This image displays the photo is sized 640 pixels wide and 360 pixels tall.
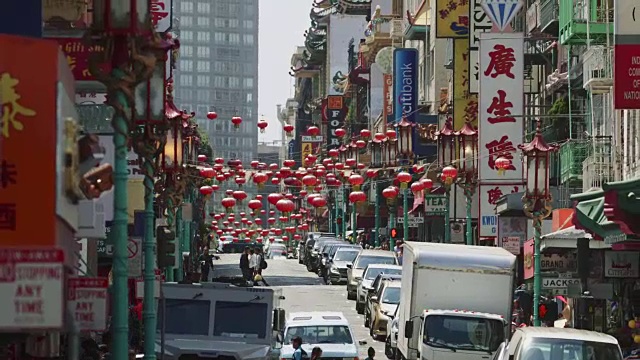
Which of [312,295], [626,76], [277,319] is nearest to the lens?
[626,76]

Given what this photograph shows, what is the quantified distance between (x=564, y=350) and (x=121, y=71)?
8.12 meters

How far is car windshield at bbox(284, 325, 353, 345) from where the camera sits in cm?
3419

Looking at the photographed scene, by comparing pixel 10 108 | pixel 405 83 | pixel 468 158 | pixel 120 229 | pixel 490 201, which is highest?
pixel 405 83

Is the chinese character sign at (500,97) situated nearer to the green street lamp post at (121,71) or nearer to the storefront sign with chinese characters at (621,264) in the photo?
the storefront sign with chinese characters at (621,264)

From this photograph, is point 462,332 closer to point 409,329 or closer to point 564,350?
point 409,329

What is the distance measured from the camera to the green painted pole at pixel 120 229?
17.5 m

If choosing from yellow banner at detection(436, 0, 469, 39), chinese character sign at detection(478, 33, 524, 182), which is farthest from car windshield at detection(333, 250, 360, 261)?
chinese character sign at detection(478, 33, 524, 182)

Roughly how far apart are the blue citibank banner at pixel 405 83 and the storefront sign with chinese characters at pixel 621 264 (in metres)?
53.7

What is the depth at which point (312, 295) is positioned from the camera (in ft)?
203

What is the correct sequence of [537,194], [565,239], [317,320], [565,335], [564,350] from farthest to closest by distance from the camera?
[565,239]
[537,194]
[317,320]
[565,335]
[564,350]

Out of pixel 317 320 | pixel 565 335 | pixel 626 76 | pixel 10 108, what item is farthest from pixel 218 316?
pixel 10 108

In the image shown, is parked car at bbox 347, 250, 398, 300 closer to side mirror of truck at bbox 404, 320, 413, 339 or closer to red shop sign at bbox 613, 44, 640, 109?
side mirror of truck at bbox 404, 320, 413, 339

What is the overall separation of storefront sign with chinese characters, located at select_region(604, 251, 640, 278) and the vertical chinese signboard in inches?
989

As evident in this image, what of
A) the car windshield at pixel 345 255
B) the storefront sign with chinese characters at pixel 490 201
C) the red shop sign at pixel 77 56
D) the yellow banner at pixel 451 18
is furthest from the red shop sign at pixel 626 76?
the yellow banner at pixel 451 18
